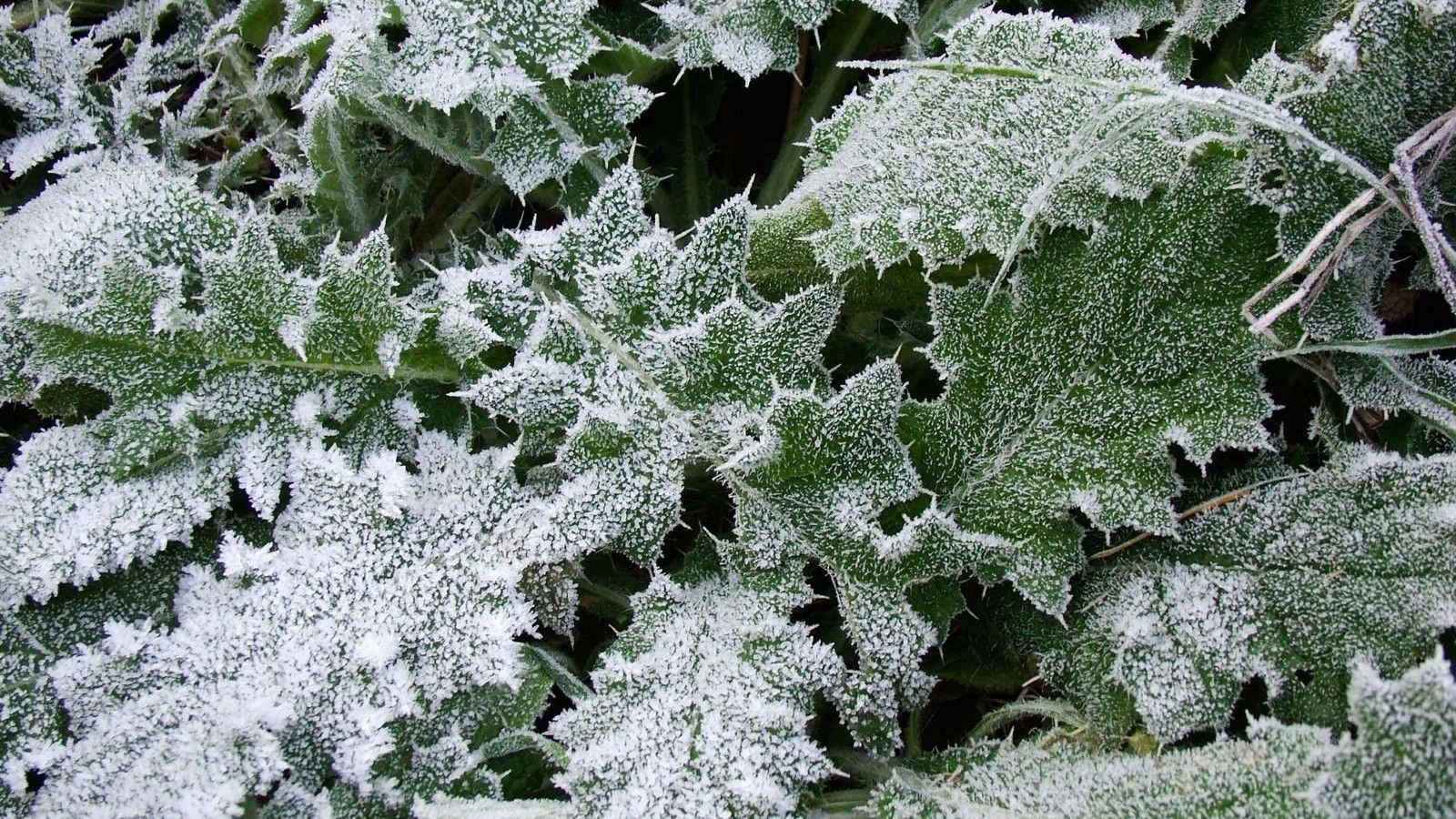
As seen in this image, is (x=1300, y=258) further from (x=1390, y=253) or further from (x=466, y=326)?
(x=466, y=326)

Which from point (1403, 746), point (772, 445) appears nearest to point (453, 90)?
point (772, 445)

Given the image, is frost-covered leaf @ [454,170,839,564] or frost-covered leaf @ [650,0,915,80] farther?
frost-covered leaf @ [650,0,915,80]

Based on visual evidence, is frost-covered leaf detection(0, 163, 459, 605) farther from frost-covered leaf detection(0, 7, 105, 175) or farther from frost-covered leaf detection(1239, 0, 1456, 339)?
frost-covered leaf detection(1239, 0, 1456, 339)

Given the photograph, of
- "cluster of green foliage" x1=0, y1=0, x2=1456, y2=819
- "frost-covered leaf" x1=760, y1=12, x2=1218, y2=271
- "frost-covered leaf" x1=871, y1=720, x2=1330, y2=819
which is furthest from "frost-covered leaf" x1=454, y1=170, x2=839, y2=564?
"frost-covered leaf" x1=871, y1=720, x2=1330, y2=819

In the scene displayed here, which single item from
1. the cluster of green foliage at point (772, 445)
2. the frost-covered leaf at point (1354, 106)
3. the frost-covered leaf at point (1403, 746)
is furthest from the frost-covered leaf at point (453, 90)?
the frost-covered leaf at point (1403, 746)

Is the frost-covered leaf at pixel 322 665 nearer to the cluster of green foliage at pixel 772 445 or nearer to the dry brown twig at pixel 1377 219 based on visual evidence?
the cluster of green foliage at pixel 772 445
